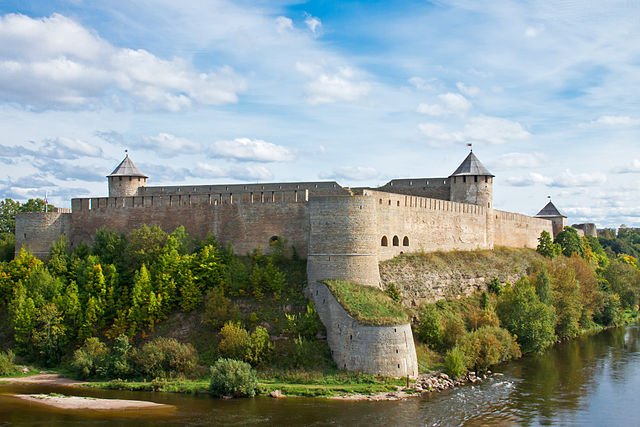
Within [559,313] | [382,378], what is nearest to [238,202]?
[382,378]

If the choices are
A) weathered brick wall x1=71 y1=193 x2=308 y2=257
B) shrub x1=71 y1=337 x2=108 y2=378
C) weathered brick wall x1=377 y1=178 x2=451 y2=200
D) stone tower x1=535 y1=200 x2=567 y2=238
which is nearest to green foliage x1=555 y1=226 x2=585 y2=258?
stone tower x1=535 y1=200 x2=567 y2=238

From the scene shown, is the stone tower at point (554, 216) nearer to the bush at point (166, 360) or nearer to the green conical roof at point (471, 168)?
the green conical roof at point (471, 168)

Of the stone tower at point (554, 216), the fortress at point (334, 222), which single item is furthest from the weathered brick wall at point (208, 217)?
the stone tower at point (554, 216)

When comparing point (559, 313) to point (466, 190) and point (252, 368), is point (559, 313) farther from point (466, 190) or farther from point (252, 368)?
point (252, 368)

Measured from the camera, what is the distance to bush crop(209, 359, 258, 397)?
20.8m

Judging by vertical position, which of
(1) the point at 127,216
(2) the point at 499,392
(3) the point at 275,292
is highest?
(1) the point at 127,216

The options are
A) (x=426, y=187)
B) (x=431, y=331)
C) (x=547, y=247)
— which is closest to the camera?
(x=431, y=331)

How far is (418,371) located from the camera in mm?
22766

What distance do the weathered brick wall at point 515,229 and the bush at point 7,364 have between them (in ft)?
76.9

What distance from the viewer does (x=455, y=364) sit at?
22.7 m

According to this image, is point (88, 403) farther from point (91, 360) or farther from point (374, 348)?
point (374, 348)

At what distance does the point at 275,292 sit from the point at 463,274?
982cm

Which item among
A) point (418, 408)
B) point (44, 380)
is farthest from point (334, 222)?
point (44, 380)

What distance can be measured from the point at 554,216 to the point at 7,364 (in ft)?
122
